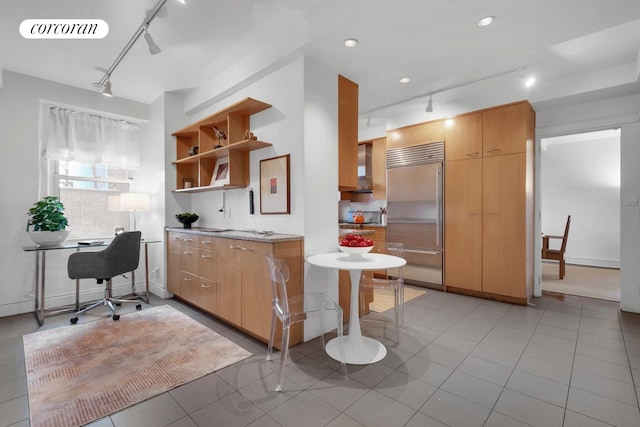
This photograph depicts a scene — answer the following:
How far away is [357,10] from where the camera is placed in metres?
2.26

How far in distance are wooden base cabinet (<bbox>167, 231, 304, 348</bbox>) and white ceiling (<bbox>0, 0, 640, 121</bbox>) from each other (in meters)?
1.79

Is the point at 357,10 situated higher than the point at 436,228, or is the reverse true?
the point at 357,10

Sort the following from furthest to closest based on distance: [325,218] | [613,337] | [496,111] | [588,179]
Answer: [588,179] → [496,111] → [325,218] → [613,337]

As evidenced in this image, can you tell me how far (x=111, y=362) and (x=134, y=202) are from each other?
7.50 feet

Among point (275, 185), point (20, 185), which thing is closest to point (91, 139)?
point (20, 185)

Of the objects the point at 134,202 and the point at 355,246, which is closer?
the point at 355,246

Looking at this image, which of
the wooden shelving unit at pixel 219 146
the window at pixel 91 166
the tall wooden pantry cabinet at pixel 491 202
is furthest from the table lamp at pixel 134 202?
the tall wooden pantry cabinet at pixel 491 202

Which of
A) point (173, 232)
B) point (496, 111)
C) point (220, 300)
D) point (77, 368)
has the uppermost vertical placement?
point (496, 111)

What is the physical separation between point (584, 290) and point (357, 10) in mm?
4922

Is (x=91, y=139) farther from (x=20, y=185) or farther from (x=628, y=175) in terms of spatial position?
(x=628, y=175)

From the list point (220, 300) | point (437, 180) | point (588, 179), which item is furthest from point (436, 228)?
point (588, 179)

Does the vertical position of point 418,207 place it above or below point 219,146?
below

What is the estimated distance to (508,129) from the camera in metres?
3.78

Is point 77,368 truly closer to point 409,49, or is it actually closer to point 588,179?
point 409,49
